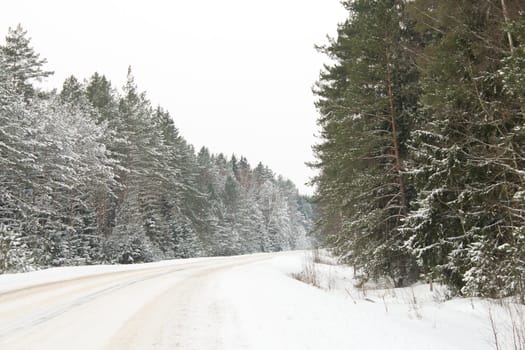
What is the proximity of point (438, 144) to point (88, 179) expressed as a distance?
23.2 meters

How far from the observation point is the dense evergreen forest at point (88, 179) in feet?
71.6

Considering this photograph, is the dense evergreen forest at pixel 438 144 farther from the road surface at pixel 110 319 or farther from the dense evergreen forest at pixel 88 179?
the dense evergreen forest at pixel 88 179

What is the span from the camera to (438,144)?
10.2 m

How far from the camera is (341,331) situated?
5086 mm

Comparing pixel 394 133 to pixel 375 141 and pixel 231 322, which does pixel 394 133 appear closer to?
Result: pixel 375 141

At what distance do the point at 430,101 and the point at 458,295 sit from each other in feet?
16.4

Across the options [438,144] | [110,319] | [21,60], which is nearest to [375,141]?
[438,144]

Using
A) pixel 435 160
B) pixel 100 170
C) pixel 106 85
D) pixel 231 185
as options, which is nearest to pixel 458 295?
pixel 435 160

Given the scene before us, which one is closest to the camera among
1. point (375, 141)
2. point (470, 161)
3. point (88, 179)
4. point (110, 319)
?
point (110, 319)

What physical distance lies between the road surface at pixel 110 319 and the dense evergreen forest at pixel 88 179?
9.26 metres

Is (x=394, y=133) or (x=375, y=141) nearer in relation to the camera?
(x=394, y=133)

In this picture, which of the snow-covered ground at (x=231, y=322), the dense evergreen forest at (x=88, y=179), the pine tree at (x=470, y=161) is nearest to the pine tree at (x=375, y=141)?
the pine tree at (x=470, y=161)

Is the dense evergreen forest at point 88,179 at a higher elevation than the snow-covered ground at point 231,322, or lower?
higher

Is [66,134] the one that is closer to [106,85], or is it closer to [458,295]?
[106,85]
